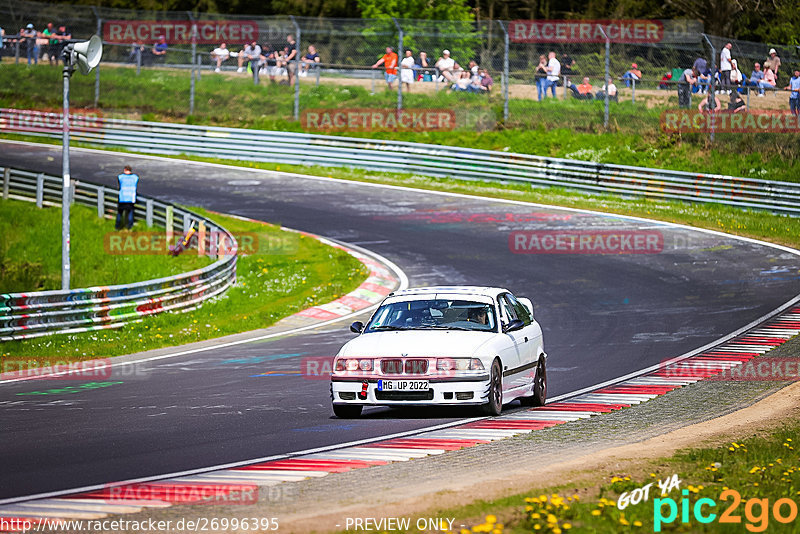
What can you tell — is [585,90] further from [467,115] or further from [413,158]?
[413,158]

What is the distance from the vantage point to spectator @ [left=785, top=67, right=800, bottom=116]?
32125 mm

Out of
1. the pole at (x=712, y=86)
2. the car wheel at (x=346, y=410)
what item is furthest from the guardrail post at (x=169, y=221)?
the car wheel at (x=346, y=410)

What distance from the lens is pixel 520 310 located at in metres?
13.8

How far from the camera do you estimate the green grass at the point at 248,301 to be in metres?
18.7

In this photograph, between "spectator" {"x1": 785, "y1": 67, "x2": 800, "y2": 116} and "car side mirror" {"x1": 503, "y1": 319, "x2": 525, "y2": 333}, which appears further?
"spectator" {"x1": 785, "y1": 67, "x2": 800, "y2": 116}

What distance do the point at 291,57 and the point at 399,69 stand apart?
4.21m

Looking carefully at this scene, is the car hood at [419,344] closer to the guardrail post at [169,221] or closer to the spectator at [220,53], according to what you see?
the guardrail post at [169,221]

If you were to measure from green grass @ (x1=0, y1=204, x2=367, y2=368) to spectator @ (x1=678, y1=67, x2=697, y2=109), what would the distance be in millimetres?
12941

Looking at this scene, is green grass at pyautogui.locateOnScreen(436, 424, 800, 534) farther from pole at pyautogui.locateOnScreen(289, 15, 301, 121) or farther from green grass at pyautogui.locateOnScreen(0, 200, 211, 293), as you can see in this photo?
pole at pyautogui.locateOnScreen(289, 15, 301, 121)

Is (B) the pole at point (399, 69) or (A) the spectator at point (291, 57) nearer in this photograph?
(B) the pole at point (399, 69)

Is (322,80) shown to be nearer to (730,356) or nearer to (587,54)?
(587,54)

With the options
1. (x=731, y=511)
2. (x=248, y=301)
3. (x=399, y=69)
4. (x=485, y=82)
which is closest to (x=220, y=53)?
(x=399, y=69)

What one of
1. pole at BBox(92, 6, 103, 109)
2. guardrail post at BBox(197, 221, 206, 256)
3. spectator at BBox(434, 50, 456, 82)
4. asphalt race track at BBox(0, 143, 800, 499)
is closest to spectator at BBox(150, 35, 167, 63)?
pole at BBox(92, 6, 103, 109)

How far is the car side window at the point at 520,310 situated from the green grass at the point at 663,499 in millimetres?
4164
